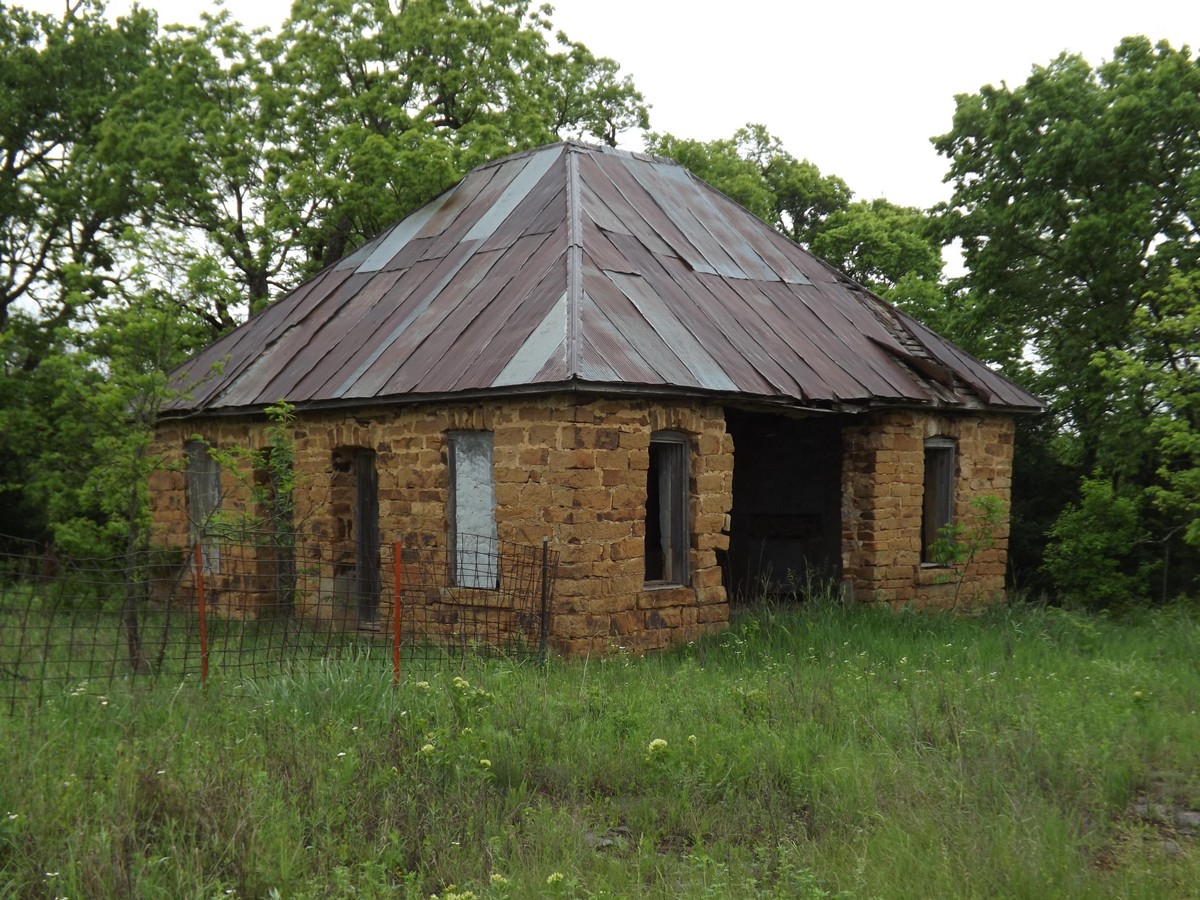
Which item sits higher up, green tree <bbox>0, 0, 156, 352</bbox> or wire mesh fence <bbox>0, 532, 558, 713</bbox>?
green tree <bbox>0, 0, 156, 352</bbox>

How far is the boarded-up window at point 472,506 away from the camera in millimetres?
11172

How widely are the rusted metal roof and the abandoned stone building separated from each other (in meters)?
0.04

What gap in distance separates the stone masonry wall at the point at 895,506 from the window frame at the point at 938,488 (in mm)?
68

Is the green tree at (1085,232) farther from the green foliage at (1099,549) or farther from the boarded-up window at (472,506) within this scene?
the boarded-up window at (472,506)

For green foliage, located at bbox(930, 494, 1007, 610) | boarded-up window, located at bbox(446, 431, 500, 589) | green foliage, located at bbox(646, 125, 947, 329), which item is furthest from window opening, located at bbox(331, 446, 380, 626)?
green foliage, located at bbox(646, 125, 947, 329)

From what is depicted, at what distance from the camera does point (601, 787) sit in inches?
262

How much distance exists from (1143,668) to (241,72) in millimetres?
18564

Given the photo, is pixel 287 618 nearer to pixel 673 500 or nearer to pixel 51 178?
pixel 673 500

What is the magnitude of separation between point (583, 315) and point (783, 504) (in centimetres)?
564

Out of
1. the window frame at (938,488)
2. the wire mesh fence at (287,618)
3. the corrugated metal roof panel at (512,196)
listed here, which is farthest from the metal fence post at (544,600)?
the window frame at (938,488)

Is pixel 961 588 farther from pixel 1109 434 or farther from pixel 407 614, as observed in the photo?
pixel 407 614

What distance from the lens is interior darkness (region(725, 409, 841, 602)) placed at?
14.7 meters

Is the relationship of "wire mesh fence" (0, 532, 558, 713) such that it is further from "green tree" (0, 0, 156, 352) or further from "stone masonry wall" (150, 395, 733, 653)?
"green tree" (0, 0, 156, 352)

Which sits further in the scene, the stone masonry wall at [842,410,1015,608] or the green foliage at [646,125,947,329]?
the green foliage at [646,125,947,329]
